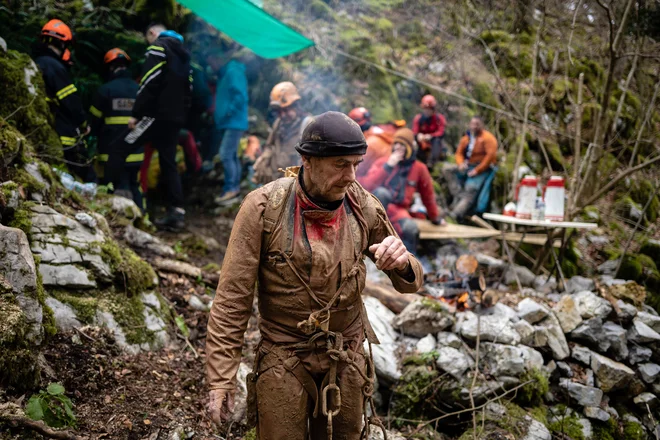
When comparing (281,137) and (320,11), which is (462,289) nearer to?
(281,137)

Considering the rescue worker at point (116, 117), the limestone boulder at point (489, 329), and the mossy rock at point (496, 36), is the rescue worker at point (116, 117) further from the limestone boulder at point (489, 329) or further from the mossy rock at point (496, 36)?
the mossy rock at point (496, 36)

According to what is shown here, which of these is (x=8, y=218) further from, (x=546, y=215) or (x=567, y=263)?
(x=567, y=263)

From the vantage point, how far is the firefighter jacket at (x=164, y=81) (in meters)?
6.22

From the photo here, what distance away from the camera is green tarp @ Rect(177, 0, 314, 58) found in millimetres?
7395

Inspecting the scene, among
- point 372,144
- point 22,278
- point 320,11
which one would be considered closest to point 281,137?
point 372,144

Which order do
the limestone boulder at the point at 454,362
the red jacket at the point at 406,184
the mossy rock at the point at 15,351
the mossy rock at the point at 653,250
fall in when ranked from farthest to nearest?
the mossy rock at the point at 653,250, the red jacket at the point at 406,184, the limestone boulder at the point at 454,362, the mossy rock at the point at 15,351

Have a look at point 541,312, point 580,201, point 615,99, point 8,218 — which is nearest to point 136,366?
point 8,218

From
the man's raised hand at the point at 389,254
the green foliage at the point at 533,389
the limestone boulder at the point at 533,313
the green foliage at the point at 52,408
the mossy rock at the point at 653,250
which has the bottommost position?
the mossy rock at the point at 653,250

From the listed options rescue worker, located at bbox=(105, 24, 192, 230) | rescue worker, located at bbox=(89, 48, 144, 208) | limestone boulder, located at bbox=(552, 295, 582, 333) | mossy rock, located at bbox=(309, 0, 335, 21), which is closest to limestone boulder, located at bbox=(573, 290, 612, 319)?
limestone boulder, located at bbox=(552, 295, 582, 333)

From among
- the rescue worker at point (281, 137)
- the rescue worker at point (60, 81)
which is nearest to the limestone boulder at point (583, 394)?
the rescue worker at point (281, 137)

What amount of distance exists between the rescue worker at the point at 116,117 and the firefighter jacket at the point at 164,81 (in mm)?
397

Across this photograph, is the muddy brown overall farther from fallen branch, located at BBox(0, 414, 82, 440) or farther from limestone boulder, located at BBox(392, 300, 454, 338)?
limestone boulder, located at BBox(392, 300, 454, 338)

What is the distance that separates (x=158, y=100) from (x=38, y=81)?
1389mm

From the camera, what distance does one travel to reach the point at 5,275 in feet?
9.49
